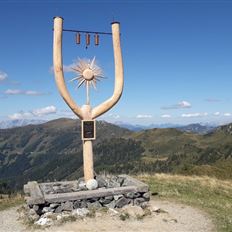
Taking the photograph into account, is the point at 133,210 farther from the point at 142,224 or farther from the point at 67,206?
the point at 67,206

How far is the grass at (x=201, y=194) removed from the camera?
17.8m

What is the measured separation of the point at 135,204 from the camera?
→ 18688 millimetres

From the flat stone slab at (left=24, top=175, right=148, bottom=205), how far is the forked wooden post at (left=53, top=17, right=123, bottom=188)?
4.17ft

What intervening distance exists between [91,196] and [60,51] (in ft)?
24.5

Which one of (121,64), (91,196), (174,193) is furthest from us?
(174,193)

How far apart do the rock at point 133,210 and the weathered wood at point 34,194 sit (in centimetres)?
397

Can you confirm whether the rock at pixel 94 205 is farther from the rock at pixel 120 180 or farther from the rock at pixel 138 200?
the rock at pixel 120 180

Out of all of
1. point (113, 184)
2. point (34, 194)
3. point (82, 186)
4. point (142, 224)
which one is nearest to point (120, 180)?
point (113, 184)

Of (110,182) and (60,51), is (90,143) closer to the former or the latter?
(110,182)

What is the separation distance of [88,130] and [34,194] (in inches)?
169

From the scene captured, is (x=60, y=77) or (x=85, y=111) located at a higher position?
(x=60, y=77)

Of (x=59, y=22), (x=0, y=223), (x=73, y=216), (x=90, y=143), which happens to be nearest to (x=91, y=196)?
(x=73, y=216)

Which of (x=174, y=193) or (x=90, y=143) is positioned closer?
(x=90, y=143)

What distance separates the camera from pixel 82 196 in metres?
17.5
